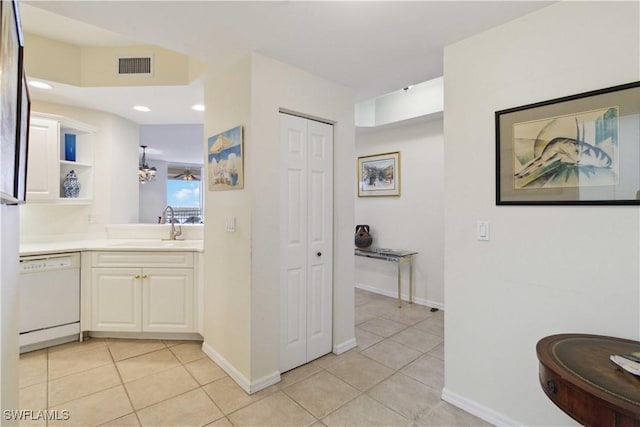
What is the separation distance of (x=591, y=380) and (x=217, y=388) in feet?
6.95

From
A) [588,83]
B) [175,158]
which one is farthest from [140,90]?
[175,158]

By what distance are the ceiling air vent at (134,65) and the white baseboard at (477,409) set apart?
3580 mm

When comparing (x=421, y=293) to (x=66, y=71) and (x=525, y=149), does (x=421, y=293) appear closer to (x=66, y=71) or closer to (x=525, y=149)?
(x=525, y=149)

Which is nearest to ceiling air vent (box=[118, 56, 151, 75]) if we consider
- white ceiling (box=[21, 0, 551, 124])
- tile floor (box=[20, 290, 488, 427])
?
white ceiling (box=[21, 0, 551, 124])

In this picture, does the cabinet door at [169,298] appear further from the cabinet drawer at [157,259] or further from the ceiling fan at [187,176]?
the ceiling fan at [187,176]

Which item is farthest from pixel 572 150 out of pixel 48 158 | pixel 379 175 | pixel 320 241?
pixel 48 158

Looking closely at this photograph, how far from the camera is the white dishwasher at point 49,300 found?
2617mm

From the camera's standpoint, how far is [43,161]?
296cm

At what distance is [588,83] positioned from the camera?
1.51 metres

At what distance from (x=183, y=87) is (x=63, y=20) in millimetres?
925

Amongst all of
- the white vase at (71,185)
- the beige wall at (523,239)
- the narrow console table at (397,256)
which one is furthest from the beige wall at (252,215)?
the narrow console table at (397,256)

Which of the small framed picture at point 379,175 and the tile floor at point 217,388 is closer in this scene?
the tile floor at point 217,388

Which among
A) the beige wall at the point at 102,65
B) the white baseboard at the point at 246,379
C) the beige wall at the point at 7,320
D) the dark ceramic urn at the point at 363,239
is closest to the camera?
the beige wall at the point at 7,320

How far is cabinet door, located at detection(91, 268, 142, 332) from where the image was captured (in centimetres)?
286
